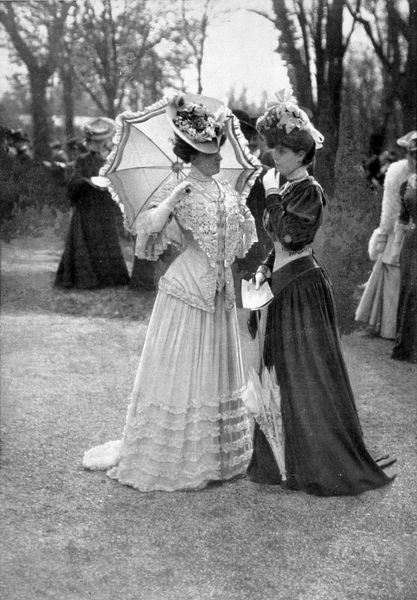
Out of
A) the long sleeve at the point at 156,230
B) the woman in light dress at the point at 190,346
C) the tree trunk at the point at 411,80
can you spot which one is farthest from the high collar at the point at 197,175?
the tree trunk at the point at 411,80

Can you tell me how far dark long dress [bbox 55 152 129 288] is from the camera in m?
3.24

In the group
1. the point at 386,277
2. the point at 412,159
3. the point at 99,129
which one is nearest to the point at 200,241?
the point at 99,129

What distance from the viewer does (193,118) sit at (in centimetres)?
289

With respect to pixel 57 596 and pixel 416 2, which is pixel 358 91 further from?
pixel 57 596

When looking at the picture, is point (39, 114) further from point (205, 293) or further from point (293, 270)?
point (293, 270)

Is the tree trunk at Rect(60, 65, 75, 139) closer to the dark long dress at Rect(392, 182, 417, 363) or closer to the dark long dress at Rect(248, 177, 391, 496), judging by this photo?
the dark long dress at Rect(248, 177, 391, 496)

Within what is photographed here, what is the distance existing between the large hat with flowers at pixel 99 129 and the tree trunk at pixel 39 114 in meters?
0.23

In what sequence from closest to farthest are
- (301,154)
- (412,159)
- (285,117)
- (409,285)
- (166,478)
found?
(285,117)
(301,154)
(166,478)
(412,159)
(409,285)

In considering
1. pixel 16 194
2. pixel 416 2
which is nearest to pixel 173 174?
pixel 16 194

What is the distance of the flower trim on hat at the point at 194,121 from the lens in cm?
287

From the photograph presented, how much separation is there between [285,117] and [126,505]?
5.67 feet

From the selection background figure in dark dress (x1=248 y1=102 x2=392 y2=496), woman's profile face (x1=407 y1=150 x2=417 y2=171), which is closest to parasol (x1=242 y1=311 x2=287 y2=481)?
background figure in dark dress (x1=248 y1=102 x2=392 y2=496)

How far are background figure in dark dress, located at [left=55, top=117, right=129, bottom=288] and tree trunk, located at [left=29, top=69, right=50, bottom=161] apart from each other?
0.71ft

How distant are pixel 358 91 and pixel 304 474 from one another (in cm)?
167
